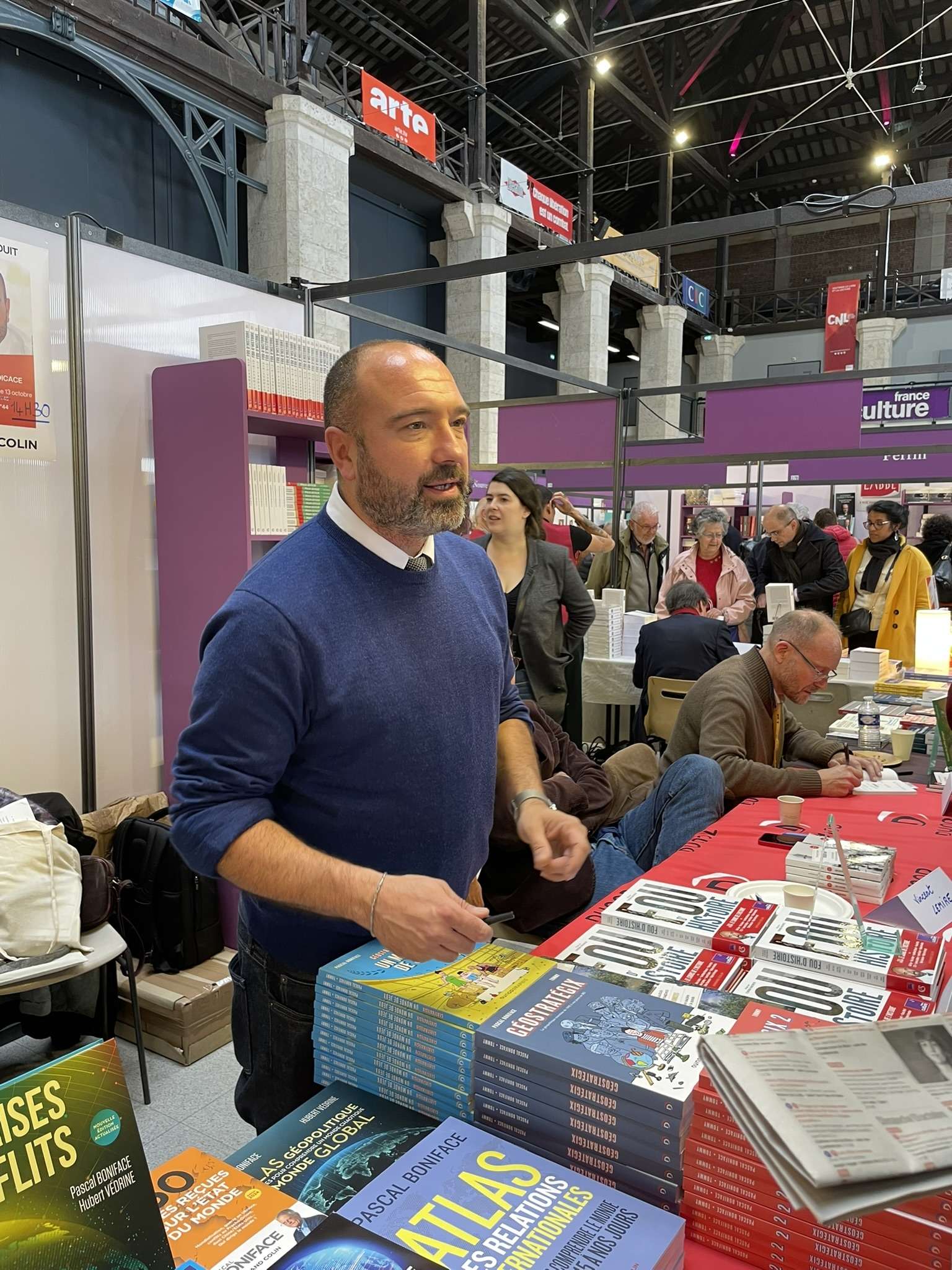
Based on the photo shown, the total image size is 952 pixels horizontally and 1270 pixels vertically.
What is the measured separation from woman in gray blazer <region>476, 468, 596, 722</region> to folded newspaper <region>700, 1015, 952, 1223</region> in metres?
3.17

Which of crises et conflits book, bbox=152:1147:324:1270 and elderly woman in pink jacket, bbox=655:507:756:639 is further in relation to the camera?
elderly woman in pink jacket, bbox=655:507:756:639

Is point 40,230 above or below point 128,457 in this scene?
above

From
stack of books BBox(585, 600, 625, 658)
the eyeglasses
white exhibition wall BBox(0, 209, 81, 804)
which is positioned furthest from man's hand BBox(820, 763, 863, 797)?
stack of books BBox(585, 600, 625, 658)

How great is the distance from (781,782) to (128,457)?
111 inches

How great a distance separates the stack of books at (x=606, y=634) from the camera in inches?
228

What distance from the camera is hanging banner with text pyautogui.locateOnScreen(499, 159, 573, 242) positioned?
12.5 m

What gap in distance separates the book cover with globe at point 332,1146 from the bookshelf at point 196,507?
2.44 meters

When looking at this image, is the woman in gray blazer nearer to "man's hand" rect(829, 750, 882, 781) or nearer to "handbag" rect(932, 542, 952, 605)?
"man's hand" rect(829, 750, 882, 781)

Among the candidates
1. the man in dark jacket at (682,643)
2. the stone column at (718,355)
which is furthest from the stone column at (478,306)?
the stone column at (718,355)

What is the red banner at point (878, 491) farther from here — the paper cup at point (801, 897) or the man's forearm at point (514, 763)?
the man's forearm at point (514, 763)

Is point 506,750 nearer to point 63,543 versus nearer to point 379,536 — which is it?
point 379,536

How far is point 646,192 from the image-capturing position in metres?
19.2

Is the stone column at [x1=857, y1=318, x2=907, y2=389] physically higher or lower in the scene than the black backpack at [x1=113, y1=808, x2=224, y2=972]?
higher

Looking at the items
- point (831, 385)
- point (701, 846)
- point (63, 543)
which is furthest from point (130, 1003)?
point (831, 385)
